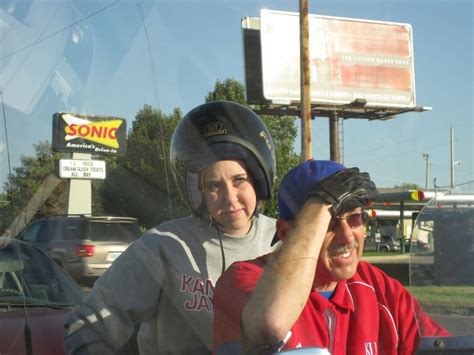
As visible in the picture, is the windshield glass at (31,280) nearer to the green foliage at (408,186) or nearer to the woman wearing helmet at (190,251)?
the woman wearing helmet at (190,251)

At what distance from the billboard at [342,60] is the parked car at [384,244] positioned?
304mm

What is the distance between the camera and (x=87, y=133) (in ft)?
4.66

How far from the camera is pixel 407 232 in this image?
4.84ft

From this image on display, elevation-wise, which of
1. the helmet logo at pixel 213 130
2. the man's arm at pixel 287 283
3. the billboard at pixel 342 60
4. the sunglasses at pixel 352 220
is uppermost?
the billboard at pixel 342 60

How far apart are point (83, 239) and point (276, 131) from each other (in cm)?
56

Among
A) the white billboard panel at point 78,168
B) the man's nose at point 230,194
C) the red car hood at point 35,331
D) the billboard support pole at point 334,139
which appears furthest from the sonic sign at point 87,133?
the red car hood at point 35,331

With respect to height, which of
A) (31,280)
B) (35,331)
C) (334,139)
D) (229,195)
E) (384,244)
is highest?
(334,139)

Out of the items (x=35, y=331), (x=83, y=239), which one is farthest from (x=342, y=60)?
(x=35, y=331)

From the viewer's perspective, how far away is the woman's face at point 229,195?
1585 mm

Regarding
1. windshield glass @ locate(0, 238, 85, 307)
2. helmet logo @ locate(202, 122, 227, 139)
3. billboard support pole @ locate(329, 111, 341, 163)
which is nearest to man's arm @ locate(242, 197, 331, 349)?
billboard support pole @ locate(329, 111, 341, 163)

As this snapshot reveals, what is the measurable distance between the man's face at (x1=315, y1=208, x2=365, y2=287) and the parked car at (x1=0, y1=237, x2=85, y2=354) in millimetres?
711

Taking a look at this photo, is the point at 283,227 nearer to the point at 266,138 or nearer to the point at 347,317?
the point at 347,317

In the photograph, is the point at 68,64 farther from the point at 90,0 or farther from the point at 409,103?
the point at 409,103

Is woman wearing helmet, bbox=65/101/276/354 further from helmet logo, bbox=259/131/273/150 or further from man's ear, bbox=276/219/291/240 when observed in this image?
man's ear, bbox=276/219/291/240
